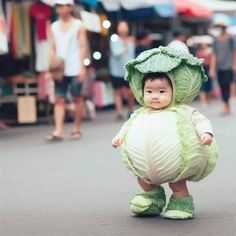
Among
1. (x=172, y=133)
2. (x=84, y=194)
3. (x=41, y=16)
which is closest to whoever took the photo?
(x=172, y=133)

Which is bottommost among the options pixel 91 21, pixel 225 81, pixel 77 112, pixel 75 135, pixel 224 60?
pixel 75 135

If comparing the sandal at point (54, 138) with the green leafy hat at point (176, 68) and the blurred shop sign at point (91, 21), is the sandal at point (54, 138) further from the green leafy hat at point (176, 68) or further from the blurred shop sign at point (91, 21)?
the green leafy hat at point (176, 68)

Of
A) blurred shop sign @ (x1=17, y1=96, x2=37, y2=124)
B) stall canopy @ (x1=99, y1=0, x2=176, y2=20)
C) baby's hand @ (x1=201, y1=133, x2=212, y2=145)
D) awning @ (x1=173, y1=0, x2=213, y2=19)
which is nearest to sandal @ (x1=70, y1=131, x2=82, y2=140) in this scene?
blurred shop sign @ (x1=17, y1=96, x2=37, y2=124)

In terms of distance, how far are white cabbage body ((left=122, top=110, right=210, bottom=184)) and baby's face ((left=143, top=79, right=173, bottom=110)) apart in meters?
0.08

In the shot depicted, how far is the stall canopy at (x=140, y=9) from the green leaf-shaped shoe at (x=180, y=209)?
33.8ft

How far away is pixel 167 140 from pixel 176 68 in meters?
0.52

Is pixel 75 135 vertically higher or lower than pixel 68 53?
lower

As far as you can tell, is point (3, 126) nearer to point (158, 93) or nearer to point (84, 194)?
point (84, 194)

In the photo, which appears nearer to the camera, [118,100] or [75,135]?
[75,135]

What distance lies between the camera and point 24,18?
13328 millimetres

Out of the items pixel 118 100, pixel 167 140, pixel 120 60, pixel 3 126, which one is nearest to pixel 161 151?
pixel 167 140

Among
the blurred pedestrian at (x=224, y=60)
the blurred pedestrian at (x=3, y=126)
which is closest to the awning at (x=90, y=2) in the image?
the blurred pedestrian at (x=3, y=126)

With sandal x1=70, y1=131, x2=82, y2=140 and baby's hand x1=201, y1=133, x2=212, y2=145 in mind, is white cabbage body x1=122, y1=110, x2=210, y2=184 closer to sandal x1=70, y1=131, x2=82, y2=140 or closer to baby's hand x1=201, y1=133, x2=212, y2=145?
baby's hand x1=201, y1=133, x2=212, y2=145

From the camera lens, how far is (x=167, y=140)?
5188 millimetres
